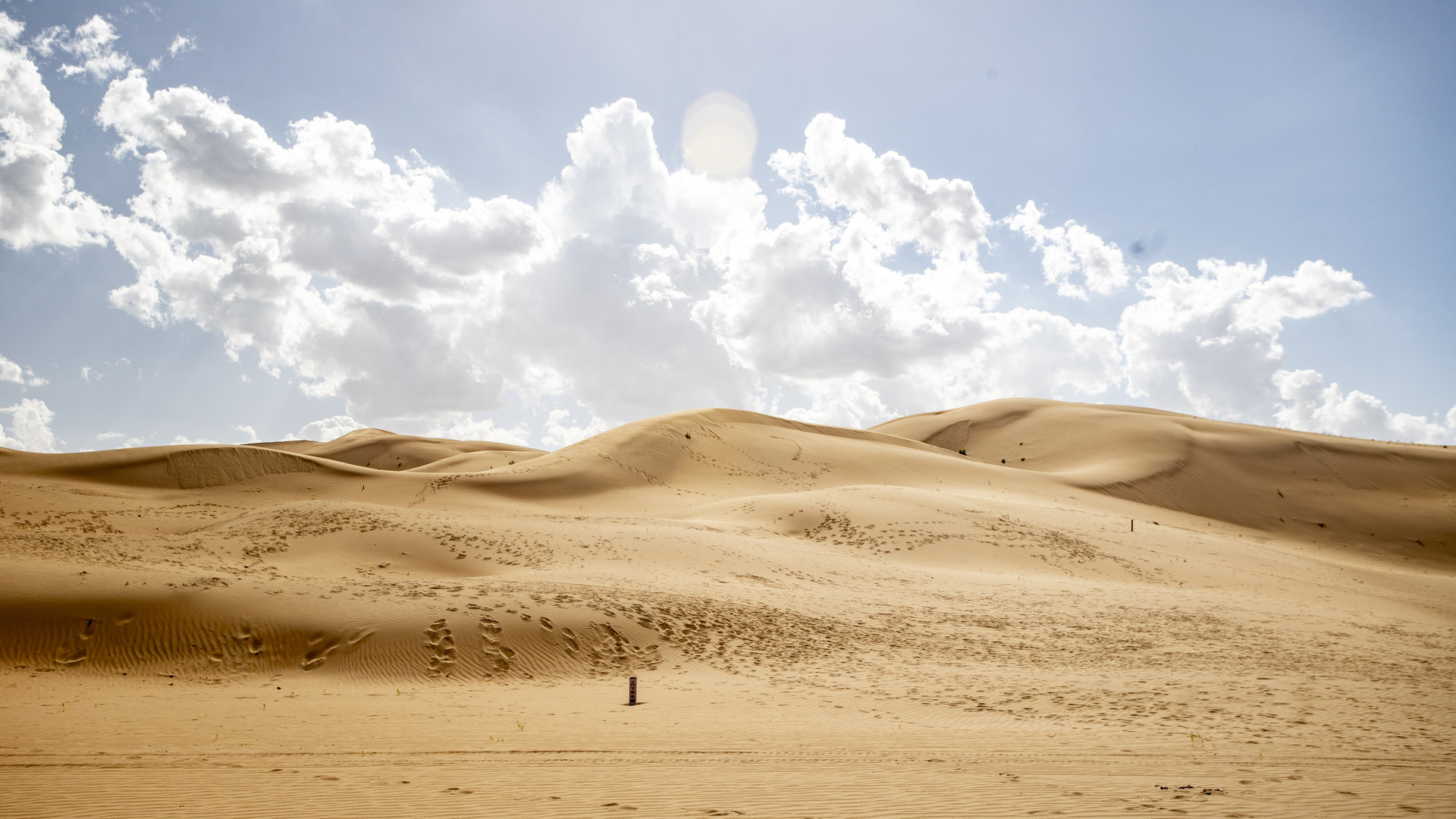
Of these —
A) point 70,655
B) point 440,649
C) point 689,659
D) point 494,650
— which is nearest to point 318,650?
→ point 440,649

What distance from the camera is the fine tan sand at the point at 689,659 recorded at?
6742 millimetres

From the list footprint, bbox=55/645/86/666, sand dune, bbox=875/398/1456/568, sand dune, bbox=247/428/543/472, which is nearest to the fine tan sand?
footprint, bbox=55/645/86/666

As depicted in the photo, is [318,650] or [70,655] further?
[318,650]

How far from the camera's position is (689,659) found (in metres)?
13.7

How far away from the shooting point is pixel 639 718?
9.65 meters

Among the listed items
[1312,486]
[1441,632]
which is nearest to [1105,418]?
[1312,486]

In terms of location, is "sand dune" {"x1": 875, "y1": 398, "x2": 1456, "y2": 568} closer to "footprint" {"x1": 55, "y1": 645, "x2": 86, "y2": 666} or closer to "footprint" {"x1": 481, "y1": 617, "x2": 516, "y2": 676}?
"footprint" {"x1": 481, "y1": 617, "x2": 516, "y2": 676}

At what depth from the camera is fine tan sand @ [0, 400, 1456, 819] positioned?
6742 millimetres

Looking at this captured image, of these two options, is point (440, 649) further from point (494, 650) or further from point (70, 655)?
point (70, 655)

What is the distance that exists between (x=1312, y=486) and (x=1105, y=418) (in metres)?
15.0

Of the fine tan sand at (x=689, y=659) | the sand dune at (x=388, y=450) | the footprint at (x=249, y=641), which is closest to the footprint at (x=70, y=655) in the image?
the fine tan sand at (x=689, y=659)

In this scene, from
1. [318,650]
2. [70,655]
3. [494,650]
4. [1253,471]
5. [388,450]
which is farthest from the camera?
[388,450]

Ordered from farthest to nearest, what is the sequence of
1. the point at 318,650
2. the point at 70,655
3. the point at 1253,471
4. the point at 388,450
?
the point at 388,450 → the point at 1253,471 → the point at 318,650 → the point at 70,655

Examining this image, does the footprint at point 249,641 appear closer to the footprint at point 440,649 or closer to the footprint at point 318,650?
the footprint at point 318,650
